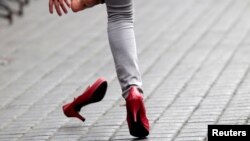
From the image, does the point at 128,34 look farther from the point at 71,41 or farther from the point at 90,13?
the point at 90,13

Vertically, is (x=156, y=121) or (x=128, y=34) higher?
(x=128, y=34)

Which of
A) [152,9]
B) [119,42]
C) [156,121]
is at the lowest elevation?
[152,9]

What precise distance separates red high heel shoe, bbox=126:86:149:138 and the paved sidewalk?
110 millimetres

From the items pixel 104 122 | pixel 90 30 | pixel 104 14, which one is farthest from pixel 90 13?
pixel 104 122

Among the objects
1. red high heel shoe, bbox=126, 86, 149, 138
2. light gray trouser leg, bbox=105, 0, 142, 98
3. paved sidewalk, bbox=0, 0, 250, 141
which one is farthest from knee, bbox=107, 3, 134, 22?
paved sidewalk, bbox=0, 0, 250, 141

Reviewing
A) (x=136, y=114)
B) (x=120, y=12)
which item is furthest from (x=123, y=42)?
(x=136, y=114)

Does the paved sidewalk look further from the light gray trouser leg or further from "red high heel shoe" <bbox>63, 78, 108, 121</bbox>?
the light gray trouser leg

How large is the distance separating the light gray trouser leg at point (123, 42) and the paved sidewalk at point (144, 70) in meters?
0.39

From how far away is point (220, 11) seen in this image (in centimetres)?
1104

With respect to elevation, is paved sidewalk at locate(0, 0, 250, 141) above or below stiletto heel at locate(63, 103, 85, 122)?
below

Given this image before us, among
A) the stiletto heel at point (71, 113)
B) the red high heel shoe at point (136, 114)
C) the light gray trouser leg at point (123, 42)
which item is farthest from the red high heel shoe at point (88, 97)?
the red high heel shoe at point (136, 114)

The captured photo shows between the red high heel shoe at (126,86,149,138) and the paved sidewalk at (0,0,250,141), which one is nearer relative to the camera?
the red high heel shoe at (126,86,149,138)

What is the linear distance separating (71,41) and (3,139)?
382 centimetres

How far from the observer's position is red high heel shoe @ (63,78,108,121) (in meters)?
6.29
